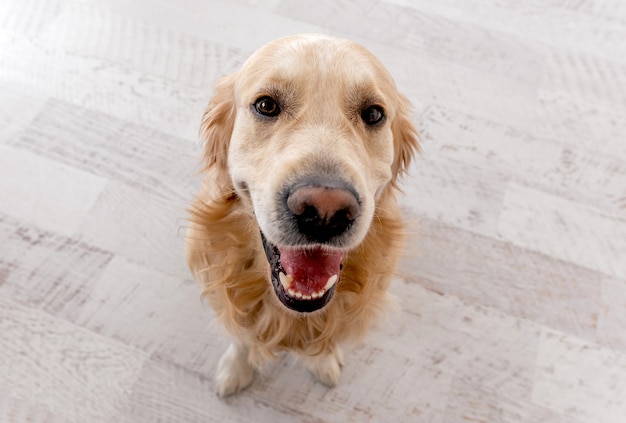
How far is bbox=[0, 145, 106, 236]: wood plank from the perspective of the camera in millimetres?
2146

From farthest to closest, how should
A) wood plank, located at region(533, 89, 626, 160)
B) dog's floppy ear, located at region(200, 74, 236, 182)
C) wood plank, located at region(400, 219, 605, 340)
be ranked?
wood plank, located at region(533, 89, 626, 160) < wood plank, located at region(400, 219, 605, 340) < dog's floppy ear, located at region(200, 74, 236, 182)

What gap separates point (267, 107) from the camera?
4.47 feet

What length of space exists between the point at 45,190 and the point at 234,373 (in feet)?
3.65

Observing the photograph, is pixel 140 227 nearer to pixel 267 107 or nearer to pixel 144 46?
pixel 144 46

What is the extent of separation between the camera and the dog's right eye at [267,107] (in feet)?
4.44

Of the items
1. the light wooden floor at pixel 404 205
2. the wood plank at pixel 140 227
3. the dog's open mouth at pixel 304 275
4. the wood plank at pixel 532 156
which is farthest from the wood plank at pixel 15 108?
the wood plank at pixel 532 156

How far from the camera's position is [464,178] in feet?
7.53

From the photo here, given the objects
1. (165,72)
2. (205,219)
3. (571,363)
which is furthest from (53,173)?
(571,363)

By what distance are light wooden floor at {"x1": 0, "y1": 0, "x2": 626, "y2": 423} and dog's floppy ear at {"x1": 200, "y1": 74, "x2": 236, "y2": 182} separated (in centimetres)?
64

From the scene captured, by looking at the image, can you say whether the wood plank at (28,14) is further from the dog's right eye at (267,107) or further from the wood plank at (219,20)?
the dog's right eye at (267,107)

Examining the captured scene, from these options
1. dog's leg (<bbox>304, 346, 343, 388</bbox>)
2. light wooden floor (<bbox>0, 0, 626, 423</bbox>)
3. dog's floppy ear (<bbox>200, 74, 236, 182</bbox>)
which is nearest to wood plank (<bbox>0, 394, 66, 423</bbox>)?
light wooden floor (<bbox>0, 0, 626, 423</bbox>)

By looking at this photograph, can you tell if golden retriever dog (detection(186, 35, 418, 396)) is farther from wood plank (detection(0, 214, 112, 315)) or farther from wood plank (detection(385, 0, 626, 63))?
wood plank (detection(385, 0, 626, 63))

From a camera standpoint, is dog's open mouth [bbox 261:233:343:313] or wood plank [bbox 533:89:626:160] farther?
wood plank [bbox 533:89:626:160]

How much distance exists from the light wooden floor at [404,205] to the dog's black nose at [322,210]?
3.16 ft
